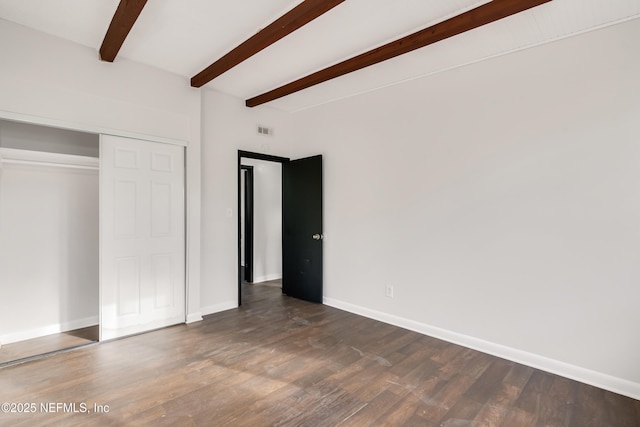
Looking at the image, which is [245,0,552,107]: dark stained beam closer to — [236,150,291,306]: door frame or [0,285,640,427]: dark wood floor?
[236,150,291,306]: door frame

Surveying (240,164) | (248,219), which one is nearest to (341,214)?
(240,164)

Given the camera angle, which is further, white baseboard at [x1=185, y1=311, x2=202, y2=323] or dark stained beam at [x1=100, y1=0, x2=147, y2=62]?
white baseboard at [x1=185, y1=311, x2=202, y2=323]

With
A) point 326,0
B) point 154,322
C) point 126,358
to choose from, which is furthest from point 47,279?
point 326,0

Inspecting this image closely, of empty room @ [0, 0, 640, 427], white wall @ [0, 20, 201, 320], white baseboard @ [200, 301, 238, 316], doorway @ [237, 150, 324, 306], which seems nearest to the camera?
empty room @ [0, 0, 640, 427]

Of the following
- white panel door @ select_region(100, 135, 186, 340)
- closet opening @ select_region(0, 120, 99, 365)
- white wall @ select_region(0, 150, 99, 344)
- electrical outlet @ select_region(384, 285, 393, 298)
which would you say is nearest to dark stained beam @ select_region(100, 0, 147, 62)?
white panel door @ select_region(100, 135, 186, 340)

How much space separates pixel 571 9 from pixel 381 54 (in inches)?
54.8

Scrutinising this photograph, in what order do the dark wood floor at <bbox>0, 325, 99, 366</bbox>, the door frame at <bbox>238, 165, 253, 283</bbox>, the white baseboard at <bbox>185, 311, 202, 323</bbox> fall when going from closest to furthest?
1. the dark wood floor at <bbox>0, 325, 99, 366</bbox>
2. the white baseboard at <bbox>185, 311, 202, 323</bbox>
3. the door frame at <bbox>238, 165, 253, 283</bbox>

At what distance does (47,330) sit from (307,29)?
3.97m

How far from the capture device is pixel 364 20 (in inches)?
95.3

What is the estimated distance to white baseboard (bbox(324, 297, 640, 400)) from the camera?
2320mm

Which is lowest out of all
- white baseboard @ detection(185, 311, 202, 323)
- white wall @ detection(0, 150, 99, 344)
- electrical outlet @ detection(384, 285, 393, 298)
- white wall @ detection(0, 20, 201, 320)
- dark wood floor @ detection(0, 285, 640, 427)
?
dark wood floor @ detection(0, 285, 640, 427)

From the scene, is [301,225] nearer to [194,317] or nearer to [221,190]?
[221,190]

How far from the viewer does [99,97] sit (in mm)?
3010

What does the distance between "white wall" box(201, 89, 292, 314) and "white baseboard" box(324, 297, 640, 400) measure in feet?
6.45
